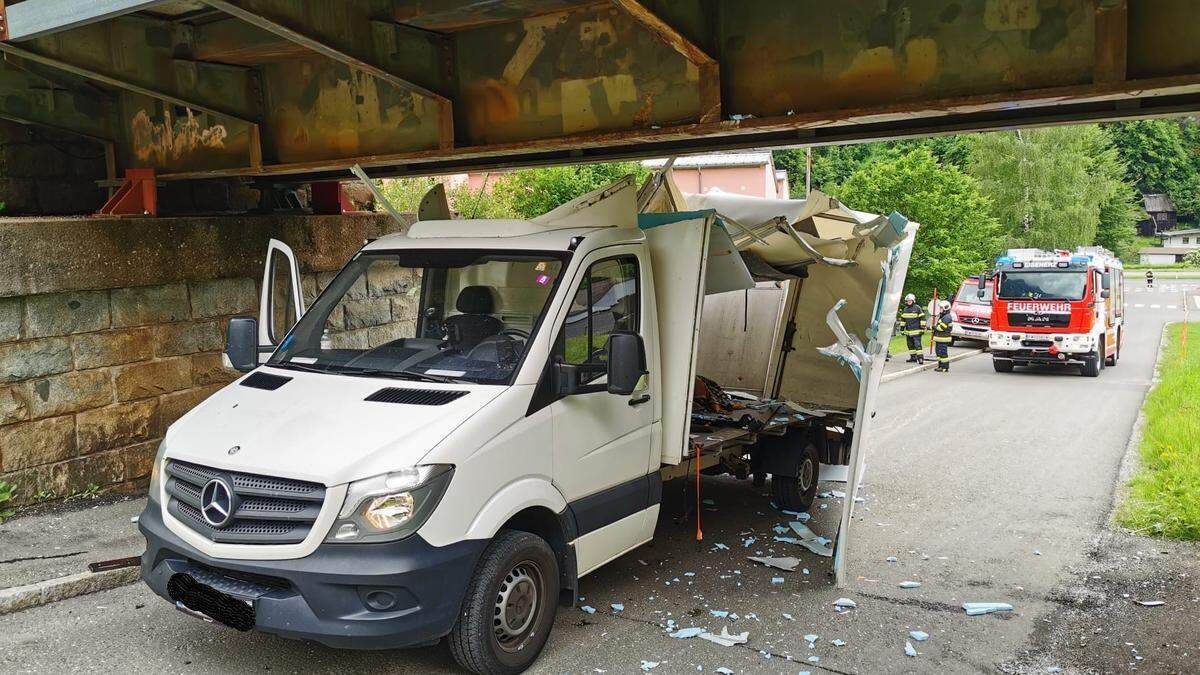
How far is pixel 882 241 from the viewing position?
26.9 feet

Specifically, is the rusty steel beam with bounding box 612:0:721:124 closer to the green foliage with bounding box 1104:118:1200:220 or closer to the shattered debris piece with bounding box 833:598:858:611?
the shattered debris piece with bounding box 833:598:858:611

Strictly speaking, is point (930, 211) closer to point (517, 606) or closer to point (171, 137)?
point (171, 137)

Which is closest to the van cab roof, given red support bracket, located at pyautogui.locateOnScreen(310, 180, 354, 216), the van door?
the van door

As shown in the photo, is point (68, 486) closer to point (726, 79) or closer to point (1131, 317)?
point (726, 79)

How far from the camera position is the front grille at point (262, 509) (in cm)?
457

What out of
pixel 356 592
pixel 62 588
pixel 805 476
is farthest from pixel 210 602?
pixel 805 476

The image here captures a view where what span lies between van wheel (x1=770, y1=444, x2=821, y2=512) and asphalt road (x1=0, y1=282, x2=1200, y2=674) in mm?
169

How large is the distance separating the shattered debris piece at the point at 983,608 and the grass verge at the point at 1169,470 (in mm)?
2491

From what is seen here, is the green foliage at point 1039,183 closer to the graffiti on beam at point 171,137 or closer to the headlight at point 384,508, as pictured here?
the graffiti on beam at point 171,137

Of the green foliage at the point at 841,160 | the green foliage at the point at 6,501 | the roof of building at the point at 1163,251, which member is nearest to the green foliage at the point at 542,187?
the green foliage at the point at 6,501

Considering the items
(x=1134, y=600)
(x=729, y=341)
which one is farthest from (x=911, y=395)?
(x=1134, y=600)

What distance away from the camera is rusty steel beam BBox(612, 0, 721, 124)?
5961mm

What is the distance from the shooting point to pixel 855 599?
6438 mm

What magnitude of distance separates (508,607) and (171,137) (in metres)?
6.43
